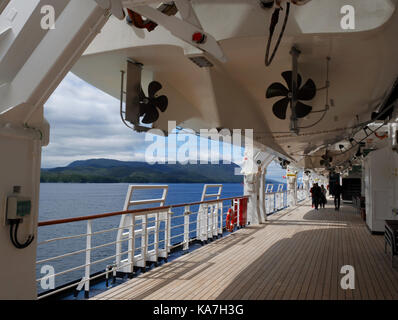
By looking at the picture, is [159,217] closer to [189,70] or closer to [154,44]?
[189,70]

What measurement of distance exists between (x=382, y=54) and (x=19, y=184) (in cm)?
334

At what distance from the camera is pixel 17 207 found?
1.83 m

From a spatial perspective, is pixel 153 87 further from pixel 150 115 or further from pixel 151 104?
pixel 150 115

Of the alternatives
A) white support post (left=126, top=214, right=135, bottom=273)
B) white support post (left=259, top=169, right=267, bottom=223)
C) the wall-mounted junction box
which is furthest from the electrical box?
white support post (left=259, top=169, right=267, bottom=223)

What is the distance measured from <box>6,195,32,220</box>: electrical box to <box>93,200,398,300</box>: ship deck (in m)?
1.39

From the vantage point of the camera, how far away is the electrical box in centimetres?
182

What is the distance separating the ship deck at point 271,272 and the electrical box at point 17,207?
1.39 meters

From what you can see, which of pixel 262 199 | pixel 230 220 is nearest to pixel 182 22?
pixel 230 220

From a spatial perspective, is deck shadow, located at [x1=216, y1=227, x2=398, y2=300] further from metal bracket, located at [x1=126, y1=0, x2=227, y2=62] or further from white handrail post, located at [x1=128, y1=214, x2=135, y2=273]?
metal bracket, located at [x1=126, y1=0, x2=227, y2=62]

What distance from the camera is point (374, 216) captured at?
6949mm

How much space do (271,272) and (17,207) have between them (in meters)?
2.98

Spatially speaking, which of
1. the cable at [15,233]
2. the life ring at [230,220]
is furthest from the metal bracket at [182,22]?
the life ring at [230,220]

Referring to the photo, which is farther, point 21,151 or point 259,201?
point 259,201
